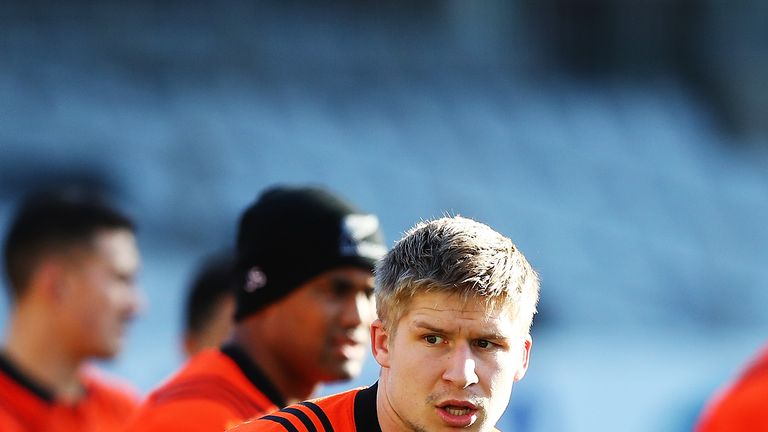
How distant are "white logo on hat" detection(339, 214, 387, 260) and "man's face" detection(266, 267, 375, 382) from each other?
53mm

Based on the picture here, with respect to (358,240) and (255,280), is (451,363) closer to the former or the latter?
(358,240)

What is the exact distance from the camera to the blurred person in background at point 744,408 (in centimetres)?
379

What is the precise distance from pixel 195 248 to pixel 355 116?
3.10 metres

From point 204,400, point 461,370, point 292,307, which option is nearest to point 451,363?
point 461,370

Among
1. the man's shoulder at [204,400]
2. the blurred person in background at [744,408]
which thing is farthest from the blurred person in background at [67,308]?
the blurred person in background at [744,408]

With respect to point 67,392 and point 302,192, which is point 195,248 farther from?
point 302,192

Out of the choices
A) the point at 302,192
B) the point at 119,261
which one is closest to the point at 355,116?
the point at 119,261

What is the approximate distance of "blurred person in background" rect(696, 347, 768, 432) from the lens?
12.5 ft

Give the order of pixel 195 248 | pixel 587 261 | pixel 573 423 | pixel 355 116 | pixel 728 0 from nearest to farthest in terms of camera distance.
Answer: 1. pixel 573 423
2. pixel 195 248
3. pixel 587 261
4. pixel 355 116
5. pixel 728 0

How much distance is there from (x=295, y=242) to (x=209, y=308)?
2.19m

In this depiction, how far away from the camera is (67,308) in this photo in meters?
5.44

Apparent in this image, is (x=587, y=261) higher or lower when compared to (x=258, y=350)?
higher

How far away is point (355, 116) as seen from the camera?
1420cm

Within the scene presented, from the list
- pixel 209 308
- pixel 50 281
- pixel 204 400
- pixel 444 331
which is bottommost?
pixel 204 400
